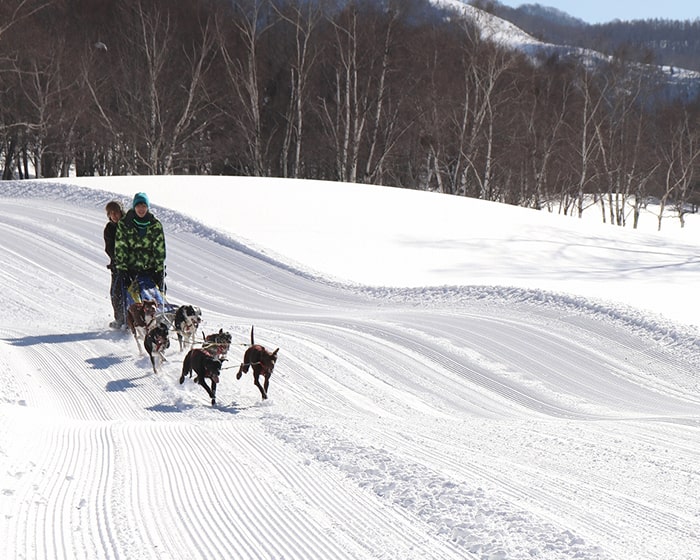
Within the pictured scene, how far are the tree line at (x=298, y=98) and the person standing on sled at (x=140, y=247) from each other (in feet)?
76.8

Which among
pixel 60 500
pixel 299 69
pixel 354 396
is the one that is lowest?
pixel 354 396

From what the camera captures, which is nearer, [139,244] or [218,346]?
[218,346]

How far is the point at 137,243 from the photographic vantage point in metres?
9.34

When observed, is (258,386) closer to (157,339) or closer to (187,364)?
(187,364)

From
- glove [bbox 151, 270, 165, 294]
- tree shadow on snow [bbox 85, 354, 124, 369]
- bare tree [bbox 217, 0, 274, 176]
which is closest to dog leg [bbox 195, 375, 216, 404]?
tree shadow on snow [bbox 85, 354, 124, 369]

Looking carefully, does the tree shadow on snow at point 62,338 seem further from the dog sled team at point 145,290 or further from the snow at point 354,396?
the dog sled team at point 145,290

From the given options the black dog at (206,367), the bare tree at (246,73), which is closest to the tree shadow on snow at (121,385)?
the black dog at (206,367)

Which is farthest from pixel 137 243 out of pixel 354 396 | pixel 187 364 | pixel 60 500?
pixel 60 500

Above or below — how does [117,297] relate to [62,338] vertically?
above

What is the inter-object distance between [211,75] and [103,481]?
120 feet

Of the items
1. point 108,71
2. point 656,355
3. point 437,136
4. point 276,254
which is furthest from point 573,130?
point 656,355

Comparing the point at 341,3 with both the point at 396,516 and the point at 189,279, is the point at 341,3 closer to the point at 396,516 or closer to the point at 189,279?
the point at 189,279

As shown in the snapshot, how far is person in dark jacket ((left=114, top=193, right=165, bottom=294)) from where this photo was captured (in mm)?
9297

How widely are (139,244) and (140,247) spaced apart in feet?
0.15
